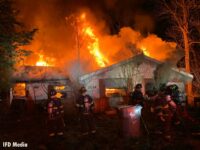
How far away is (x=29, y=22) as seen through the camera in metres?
36.3

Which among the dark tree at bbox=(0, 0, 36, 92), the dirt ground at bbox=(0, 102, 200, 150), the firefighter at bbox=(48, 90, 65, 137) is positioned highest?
the dark tree at bbox=(0, 0, 36, 92)

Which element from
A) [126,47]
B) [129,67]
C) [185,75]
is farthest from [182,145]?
[126,47]

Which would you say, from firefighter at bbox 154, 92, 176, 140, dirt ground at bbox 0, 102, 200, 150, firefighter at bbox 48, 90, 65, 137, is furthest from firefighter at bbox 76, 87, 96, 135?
firefighter at bbox 154, 92, 176, 140

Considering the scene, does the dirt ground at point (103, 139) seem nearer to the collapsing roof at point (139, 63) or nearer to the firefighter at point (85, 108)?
the firefighter at point (85, 108)

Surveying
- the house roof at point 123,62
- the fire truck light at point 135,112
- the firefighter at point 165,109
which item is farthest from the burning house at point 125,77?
the firefighter at point 165,109

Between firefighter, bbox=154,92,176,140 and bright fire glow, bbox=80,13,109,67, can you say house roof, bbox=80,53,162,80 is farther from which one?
bright fire glow, bbox=80,13,109,67

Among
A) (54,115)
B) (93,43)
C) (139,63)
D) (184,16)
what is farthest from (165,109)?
(93,43)

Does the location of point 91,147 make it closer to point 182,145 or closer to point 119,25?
point 182,145

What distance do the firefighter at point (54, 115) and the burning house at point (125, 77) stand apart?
26.7 ft

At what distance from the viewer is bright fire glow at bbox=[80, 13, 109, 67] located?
30297mm

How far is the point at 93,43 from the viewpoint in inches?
1308

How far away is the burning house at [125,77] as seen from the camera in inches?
722

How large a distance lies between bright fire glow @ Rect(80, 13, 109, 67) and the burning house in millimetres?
10474

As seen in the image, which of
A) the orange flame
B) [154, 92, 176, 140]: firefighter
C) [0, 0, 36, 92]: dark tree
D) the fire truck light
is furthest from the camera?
the orange flame
